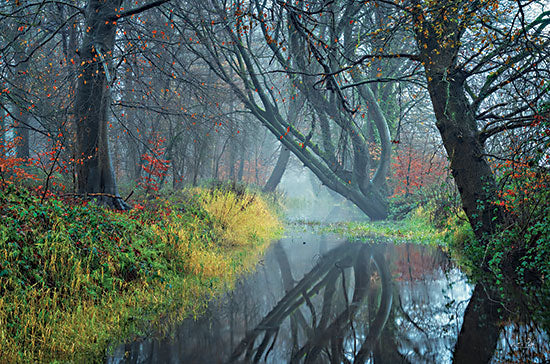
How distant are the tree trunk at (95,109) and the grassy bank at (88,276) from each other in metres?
1.28

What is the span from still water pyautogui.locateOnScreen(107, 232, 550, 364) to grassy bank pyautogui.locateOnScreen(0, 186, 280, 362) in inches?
16.9

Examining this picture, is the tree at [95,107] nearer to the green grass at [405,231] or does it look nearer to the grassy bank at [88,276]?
the grassy bank at [88,276]

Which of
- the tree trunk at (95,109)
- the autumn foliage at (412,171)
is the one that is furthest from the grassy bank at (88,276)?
the autumn foliage at (412,171)

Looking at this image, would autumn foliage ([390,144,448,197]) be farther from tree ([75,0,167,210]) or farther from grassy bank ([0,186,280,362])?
tree ([75,0,167,210])

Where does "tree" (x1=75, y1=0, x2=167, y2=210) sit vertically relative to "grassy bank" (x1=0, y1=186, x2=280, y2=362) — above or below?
above

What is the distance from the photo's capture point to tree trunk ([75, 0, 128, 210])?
797cm

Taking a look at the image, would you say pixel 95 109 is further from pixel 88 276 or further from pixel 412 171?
pixel 412 171

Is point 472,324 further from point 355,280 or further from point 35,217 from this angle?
point 35,217

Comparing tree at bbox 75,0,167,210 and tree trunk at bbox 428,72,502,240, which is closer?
tree trunk at bbox 428,72,502,240

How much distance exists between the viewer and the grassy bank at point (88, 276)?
355 cm

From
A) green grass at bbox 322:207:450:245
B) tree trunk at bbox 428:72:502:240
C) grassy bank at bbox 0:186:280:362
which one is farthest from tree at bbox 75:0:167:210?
green grass at bbox 322:207:450:245

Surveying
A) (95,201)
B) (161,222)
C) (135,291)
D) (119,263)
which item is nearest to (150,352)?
(135,291)

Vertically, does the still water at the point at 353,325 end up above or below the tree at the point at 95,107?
below

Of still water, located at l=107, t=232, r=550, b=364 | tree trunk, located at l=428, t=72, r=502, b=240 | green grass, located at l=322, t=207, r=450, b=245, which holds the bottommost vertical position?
still water, located at l=107, t=232, r=550, b=364
